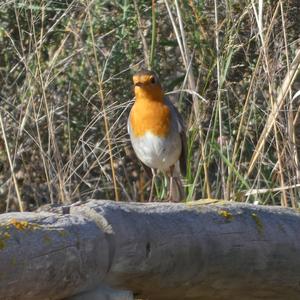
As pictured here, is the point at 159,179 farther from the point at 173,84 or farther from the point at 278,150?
the point at 278,150

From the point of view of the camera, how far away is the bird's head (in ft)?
14.2

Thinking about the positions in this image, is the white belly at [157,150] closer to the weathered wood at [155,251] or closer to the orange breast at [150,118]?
the orange breast at [150,118]

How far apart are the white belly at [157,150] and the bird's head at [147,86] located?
0.61 ft

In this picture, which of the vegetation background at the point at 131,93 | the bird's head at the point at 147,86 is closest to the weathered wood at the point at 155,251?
the vegetation background at the point at 131,93

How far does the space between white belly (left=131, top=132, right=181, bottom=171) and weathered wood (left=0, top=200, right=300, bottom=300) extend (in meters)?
1.96

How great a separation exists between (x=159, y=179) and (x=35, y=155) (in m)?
0.69

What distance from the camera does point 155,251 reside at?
86.3 inches

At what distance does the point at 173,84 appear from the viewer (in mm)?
4871

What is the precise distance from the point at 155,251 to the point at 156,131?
7.94 feet

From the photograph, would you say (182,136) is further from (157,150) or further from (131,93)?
(131,93)

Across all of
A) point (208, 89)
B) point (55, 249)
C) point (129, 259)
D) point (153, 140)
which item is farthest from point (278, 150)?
point (55, 249)

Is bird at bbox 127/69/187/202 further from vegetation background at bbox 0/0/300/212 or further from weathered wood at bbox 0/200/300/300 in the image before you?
weathered wood at bbox 0/200/300/300

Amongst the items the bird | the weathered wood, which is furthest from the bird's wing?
the weathered wood

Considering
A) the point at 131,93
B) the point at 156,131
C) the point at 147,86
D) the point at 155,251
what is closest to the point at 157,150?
the point at 156,131
